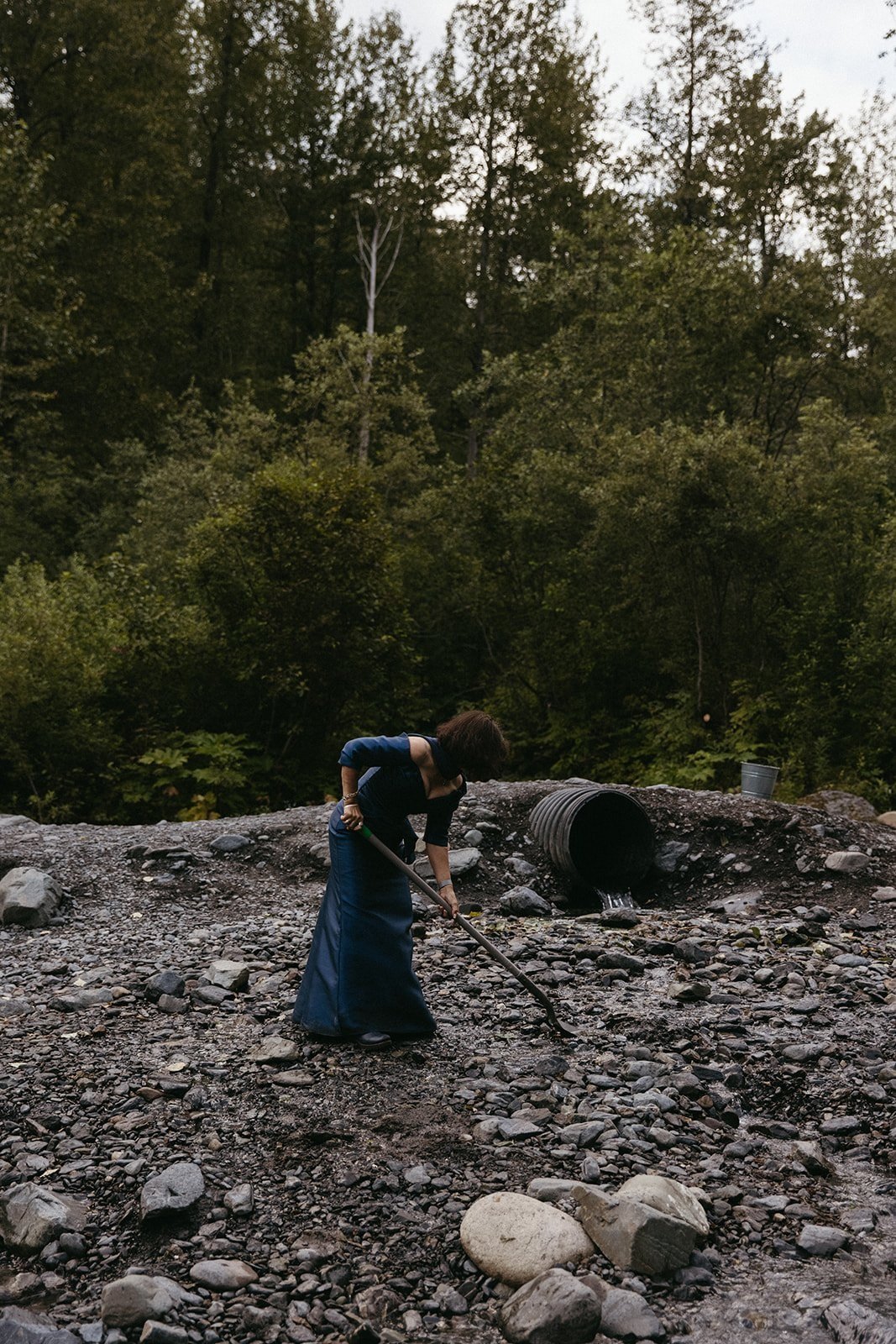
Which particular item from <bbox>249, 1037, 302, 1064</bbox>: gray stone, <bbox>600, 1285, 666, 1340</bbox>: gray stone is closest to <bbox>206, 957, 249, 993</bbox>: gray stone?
<bbox>249, 1037, 302, 1064</bbox>: gray stone

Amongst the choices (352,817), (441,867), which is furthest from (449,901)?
(352,817)

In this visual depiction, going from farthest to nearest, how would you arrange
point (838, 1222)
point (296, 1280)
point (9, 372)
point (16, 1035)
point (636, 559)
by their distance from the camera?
point (9, 372)
point (636, 559)
point (16, 1035)
point (838, 1222)
point (296, 1280)

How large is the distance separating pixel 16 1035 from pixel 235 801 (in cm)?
890

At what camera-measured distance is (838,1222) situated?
12.1 feet

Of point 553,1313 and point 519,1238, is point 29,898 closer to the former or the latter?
point 519,1238

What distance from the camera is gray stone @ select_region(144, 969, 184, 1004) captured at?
18.7ft

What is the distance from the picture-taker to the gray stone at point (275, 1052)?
4.84 m

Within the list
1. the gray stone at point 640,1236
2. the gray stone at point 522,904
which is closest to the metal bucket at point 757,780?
the gray stone at point 522,904

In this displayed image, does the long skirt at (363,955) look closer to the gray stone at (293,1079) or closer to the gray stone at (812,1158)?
the gray stone at (293,1079)

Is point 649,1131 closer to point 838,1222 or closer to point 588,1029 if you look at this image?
point 838,1222

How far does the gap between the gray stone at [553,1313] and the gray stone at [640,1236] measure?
265mm

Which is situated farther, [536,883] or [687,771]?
[687,771]

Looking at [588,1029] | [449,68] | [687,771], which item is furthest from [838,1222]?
[449,68]

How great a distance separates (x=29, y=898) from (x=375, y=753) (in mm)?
3748
